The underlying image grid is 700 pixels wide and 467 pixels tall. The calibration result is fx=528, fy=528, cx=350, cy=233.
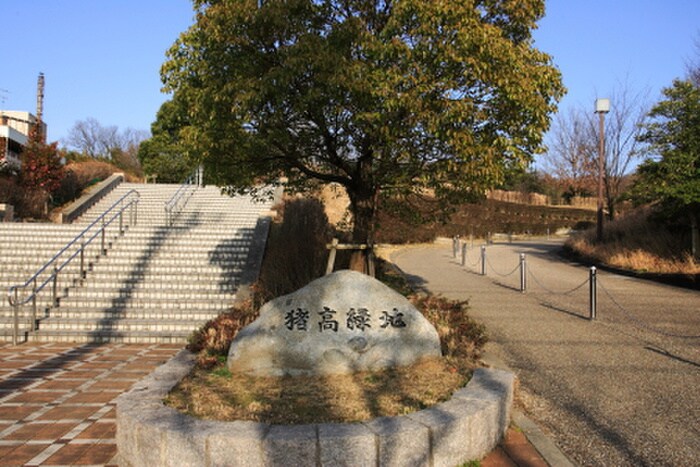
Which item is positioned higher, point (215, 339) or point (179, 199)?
point (179, 199)

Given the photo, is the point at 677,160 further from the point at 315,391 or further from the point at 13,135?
the point at 13,135

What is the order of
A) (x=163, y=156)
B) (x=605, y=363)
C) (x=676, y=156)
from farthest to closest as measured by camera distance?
(x=163, y=156) < (x=676, y=156) < (x=605, y=363)

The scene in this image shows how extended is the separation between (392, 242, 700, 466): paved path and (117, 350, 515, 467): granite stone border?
3.24 feet

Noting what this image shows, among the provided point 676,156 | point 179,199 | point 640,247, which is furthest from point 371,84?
point 640,247

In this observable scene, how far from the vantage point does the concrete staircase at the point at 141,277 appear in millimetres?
8859

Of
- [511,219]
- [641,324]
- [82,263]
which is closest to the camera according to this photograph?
[641,324]

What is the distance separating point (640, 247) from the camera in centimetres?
1844

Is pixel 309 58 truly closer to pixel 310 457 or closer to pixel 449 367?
pixel 449 367

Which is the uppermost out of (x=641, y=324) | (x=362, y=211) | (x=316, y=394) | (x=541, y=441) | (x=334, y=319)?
(x=362, y=211)

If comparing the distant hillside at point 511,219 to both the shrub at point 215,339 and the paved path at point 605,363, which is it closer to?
the paved path at point 605,363

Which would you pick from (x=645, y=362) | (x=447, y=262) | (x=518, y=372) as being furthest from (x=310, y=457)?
(x=447, y=262)

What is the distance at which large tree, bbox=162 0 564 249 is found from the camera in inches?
240

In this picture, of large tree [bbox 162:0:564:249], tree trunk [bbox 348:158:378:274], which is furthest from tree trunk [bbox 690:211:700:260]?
tree trunk [bbox 348:158:378:274]

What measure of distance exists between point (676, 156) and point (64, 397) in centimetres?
1575
